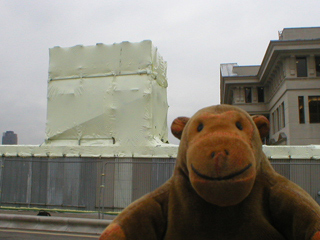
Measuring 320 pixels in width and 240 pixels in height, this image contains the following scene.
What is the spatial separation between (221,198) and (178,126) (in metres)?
0.92

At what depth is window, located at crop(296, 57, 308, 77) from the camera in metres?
23.3

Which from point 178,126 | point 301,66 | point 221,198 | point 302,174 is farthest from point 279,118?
point 221,198

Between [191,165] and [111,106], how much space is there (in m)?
8.37

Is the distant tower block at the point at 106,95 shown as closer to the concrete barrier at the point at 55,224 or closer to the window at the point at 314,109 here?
the concrete barrier at the point at 55,224

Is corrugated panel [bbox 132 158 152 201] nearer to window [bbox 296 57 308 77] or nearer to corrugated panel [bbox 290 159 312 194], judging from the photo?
corrugated panel [bbox 290 159 312 194]

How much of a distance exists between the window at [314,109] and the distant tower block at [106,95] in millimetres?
15287

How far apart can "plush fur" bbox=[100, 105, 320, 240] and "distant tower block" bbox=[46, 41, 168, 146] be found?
742 cm

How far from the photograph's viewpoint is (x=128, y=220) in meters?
2.44

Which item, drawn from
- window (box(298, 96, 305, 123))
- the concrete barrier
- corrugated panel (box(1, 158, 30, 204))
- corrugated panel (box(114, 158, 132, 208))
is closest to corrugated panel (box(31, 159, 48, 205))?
corrugated panel (box(1, 158, 30, 204))

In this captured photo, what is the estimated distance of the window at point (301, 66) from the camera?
23.3 meters

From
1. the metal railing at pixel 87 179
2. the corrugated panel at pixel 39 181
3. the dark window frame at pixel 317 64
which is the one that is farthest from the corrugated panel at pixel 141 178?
the dark window frame at pixel 317 64

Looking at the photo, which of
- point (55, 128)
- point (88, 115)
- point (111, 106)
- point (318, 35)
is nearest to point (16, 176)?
point (55, 128)

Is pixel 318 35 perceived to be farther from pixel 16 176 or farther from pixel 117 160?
pixel 16 176

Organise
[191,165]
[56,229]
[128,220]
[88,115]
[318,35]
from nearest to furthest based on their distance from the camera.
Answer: [191,165] < [128,220] < [56,229] < [88,115] < [318,35]
